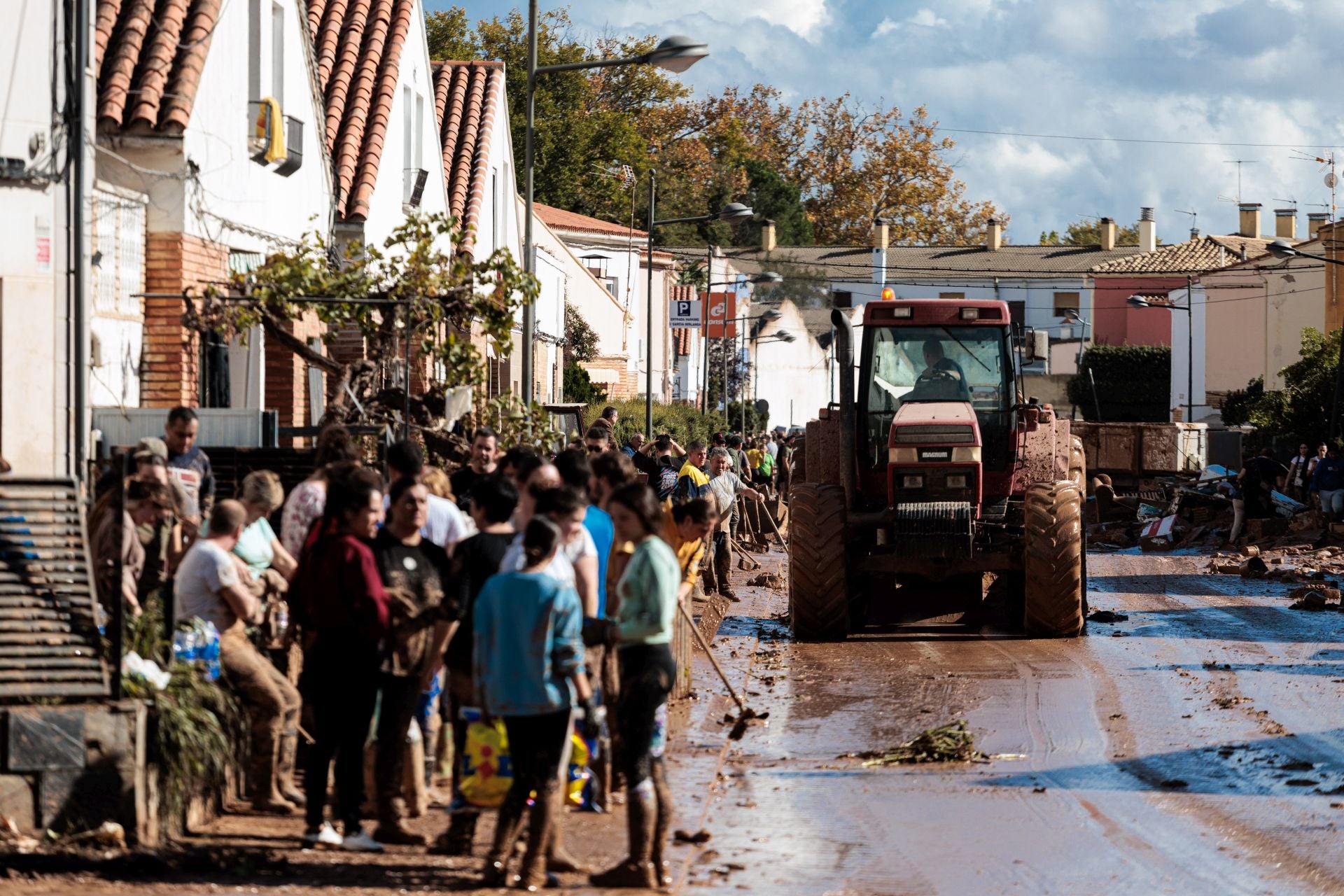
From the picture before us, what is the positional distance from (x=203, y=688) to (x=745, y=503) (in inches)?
879

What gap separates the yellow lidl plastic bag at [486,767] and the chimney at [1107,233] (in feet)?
297

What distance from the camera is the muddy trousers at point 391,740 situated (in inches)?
311

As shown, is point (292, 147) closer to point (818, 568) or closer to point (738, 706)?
point (818, 568)

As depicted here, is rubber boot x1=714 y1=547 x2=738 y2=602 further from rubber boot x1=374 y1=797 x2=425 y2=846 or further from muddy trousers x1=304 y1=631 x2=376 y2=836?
muddy trousers x1=304 y1=631 x2=376 y2=836

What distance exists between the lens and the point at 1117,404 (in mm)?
77250

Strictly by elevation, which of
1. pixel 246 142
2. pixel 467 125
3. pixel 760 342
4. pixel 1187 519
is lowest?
pixel 1187 519

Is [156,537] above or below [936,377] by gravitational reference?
below

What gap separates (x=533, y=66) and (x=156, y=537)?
11.2m

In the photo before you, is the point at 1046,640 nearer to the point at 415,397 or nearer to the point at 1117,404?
the point at 415,397

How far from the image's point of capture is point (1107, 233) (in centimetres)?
9431

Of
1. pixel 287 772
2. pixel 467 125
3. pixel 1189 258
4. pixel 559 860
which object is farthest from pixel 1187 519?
pixel 1189 258

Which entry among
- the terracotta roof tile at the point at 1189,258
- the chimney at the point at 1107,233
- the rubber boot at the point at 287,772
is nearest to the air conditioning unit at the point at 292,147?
the rubber boot at the point at 287,772

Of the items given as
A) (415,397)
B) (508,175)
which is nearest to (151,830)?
(415,397)

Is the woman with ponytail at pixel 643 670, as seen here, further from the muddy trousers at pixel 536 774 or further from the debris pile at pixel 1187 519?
the debris pile at pixel 1187 519
